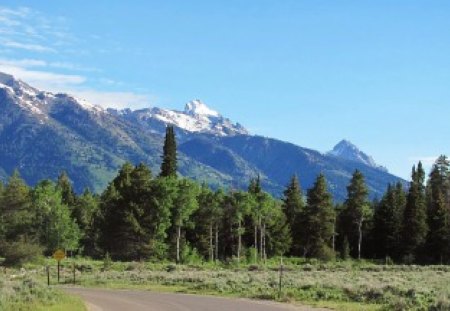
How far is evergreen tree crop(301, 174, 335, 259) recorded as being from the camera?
10319 centimetres

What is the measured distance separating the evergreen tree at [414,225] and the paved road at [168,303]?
6288 cm

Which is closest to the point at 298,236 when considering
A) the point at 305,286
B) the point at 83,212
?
the point at 83,212

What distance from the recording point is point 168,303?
125ft

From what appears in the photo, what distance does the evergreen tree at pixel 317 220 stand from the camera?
10319 cm

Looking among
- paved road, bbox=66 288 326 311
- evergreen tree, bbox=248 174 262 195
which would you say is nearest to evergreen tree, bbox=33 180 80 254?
evergreen tree, bbox=248 174 262 195

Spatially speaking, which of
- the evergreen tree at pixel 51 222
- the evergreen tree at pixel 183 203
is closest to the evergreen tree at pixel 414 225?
the evergreen tree at pixel 183 203

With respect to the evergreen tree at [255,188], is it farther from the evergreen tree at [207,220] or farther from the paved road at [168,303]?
the paved road at [168,303]

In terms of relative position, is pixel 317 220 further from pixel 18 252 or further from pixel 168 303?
pixel 168 303

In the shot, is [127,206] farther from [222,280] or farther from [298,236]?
[222,280]

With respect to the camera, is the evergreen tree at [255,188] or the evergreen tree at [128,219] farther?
the evergreen tree at [255,188]

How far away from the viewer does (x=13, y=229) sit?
81625 millimetres

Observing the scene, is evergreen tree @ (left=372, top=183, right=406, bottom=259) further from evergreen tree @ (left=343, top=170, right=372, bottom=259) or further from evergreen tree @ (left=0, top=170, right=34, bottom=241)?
evergreen tree @ (left=0, top=170, right=34, bottom=241)

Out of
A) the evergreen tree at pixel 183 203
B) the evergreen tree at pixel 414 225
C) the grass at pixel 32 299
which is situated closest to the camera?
the grass at pixel 32 299

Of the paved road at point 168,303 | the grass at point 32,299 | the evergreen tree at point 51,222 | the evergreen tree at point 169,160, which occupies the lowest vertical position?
the paved road at point 168,303
